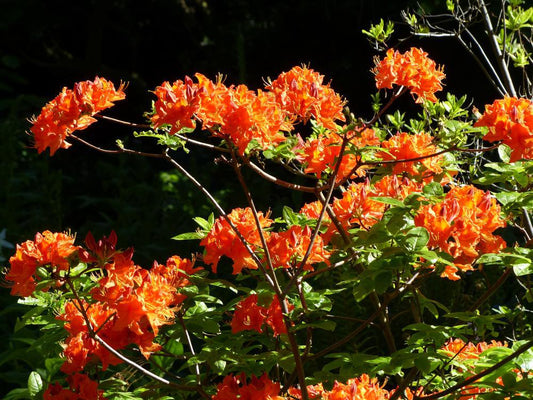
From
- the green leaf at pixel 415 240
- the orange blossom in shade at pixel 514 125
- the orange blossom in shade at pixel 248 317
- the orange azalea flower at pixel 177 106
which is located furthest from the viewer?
the orange blossom in shade at pixel 248 317

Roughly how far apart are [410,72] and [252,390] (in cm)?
85

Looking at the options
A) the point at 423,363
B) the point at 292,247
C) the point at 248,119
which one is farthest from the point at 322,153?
the point at 423,363

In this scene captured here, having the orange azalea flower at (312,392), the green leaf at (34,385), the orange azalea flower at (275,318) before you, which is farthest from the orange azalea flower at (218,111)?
the green leaf at (34,385)

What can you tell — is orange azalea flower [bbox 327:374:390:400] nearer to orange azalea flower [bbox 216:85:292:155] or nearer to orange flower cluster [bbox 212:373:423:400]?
orange flower cluster [bbox 212:373:423:400]

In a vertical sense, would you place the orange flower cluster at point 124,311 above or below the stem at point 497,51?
below

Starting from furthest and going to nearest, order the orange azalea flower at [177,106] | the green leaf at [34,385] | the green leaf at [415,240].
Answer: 1. the green leaf at [34,385]
2. the orange azalea flower at [177,106]
3. the green leaf at [415,240]

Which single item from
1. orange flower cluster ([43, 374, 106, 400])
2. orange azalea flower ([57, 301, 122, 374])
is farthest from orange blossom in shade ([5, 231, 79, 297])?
orange flower cluster ([43, 374, 106, 400])

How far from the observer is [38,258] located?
168cm

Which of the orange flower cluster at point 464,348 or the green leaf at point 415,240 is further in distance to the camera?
the orange flower cluster at point 464,348

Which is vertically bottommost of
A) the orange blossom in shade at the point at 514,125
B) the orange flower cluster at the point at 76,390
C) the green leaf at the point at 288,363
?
the orange flower cluster at the point at 76,390

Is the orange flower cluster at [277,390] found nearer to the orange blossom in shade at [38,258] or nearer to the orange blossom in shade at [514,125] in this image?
the orange blossom in shade at [38,258]

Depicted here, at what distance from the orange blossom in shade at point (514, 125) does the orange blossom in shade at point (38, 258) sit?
0.99 m

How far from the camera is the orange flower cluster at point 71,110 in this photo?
1.68 meters

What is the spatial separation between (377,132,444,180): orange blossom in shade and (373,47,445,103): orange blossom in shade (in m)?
0.12
